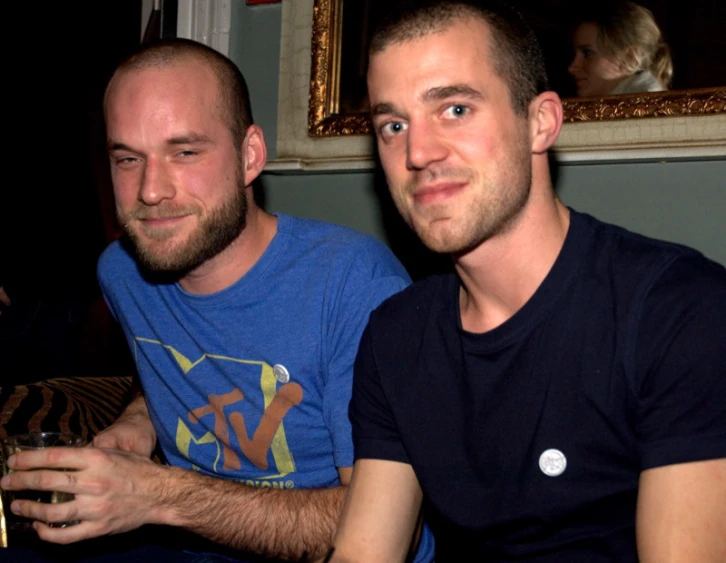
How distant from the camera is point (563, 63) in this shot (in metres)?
2.02

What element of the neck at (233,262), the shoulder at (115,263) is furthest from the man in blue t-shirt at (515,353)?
the shoulder at (115,263)

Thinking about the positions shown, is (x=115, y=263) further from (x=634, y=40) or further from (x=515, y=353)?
(x=634, y=40)

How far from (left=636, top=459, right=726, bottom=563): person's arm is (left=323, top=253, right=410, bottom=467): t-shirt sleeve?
2.08ft

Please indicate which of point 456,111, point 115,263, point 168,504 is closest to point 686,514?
point 456,111

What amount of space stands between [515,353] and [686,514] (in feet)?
1.13

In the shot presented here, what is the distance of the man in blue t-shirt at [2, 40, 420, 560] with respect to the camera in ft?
5.15

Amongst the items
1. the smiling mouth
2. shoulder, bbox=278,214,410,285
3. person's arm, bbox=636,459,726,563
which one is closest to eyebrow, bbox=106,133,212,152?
shoulder, bbox=278,214,410,285

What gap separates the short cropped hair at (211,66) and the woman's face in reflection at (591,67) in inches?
32.1

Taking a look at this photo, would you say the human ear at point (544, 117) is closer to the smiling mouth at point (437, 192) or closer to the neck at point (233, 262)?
the smiling mouth at point (437, 192)

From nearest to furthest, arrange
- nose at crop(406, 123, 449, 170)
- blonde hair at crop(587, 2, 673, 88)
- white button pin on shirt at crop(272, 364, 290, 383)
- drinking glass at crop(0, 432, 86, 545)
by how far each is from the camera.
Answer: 1. nose at crop(406, 123, 449, 170)
2. drinking glass at crop(0, 432, 86, 545)
3. white button pin on shirt at crop(272, 364, 290, 383)
4. blonde hair at crop(587, 2, 673, 88)

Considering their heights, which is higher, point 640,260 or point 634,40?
point 634,40

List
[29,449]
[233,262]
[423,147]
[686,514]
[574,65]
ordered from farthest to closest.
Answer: [574,65]
[233,262]
[29,449]
[423,147]
[686,514]

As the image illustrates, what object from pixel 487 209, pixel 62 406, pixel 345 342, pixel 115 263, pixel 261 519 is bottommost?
pixel 261 519

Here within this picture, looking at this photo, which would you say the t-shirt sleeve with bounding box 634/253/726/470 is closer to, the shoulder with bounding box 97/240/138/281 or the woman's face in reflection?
the woman's face in reflection
